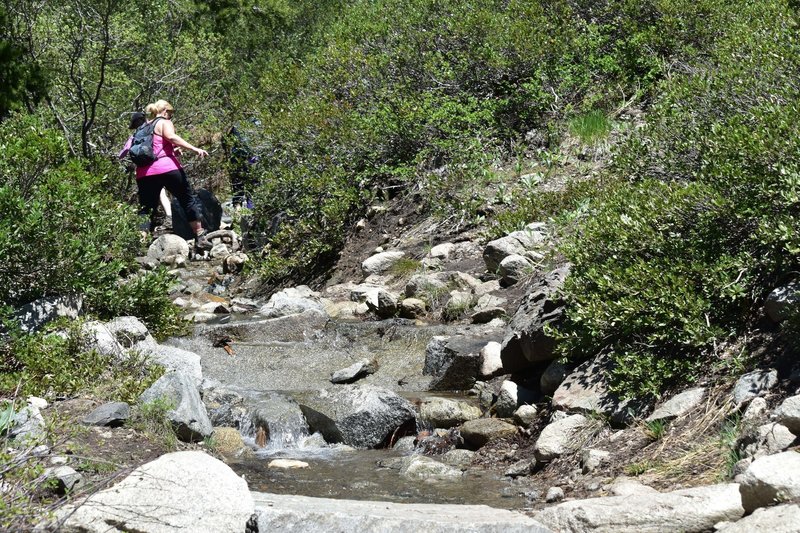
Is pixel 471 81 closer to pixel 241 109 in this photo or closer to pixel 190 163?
pixel 241 109

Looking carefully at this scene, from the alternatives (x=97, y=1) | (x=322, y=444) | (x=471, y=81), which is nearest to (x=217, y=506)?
(x=322, y=444)

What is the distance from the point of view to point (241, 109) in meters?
18.9

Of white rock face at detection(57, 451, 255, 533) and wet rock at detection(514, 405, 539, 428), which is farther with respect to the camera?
wet rock at detection(514, 405, 539, 428)

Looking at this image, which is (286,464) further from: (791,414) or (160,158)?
(160,158)

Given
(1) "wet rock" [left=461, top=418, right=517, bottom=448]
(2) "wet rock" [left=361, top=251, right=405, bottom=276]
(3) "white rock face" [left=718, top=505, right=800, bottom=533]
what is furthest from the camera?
(2) "wet rock" [left=361, top=251, right=405, bottom=276]

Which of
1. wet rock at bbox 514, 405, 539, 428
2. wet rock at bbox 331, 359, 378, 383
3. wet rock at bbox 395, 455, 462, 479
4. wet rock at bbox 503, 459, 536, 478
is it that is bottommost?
wet rock at bbox 331, 359, 378, 383

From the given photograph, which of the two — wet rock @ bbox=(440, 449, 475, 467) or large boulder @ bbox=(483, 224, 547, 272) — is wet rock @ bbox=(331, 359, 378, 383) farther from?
wet rock @ bbox=(440, 449, 475, 467)

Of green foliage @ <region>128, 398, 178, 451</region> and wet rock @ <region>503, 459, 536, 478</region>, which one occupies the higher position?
green foliage @ <region>128, 398, 178, 451</region>

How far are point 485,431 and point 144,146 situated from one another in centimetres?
750

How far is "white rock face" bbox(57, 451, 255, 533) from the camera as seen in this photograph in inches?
173

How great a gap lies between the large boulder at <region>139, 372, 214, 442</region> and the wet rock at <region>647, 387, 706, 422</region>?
3.04 metres

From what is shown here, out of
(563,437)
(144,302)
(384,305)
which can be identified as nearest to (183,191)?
(384,305)

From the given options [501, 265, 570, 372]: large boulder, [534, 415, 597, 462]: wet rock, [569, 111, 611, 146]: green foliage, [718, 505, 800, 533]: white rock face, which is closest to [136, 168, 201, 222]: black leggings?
[569, 111, 611, 146]: green foliage

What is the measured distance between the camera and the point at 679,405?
19.4 feet
